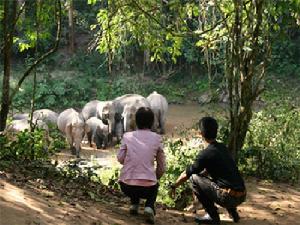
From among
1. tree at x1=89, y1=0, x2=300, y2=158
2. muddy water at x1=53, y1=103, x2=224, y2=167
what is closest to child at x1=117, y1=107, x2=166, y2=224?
tree at x1=89, y1=0, x2=300, y2=158

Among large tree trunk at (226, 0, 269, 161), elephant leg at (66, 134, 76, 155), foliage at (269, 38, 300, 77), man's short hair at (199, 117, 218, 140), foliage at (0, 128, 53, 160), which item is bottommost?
elephant leg at (66, 134, 76, 155)

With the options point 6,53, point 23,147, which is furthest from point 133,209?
point 6,53

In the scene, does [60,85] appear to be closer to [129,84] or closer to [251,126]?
[129,84]

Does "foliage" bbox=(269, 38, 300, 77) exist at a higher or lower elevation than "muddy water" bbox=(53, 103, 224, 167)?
higher

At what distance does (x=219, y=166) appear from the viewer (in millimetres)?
5875

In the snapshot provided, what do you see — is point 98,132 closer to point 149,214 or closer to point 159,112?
point 159,112

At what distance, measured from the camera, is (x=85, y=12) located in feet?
94.0

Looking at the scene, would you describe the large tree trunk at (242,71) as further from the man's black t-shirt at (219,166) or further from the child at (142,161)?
the child at (142,161)

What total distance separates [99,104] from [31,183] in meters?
11.2

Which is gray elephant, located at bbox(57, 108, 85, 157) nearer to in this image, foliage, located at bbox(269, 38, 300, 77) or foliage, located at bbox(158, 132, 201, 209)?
foliage, located at bbox(158, 132, 201, 209)

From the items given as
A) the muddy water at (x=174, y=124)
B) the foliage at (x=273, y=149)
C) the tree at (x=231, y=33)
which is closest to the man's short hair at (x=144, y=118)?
the tree at (x=231, y=33)

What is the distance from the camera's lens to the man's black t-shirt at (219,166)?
585 centimetres

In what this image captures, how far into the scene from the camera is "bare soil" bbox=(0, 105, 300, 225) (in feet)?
16.8

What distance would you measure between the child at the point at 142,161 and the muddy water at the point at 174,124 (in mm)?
5773
